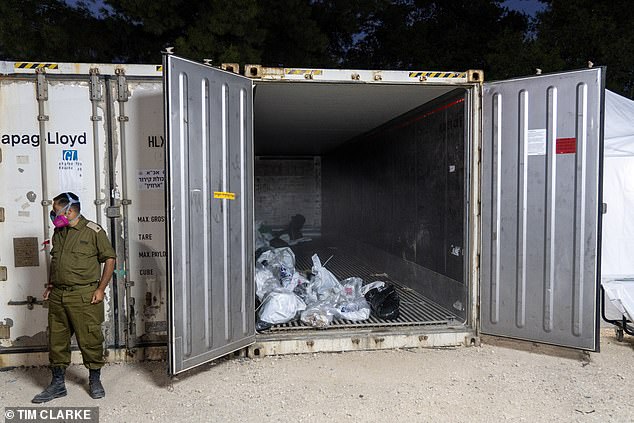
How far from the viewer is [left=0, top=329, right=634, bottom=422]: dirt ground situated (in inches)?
136

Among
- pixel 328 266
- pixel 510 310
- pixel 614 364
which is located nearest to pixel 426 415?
pixel 510 310

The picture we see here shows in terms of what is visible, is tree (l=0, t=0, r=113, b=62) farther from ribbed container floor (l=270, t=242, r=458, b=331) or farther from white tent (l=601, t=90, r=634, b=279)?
white tent (l=601, t=90, r=634, b=279)

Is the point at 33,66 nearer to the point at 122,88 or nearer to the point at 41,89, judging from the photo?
the point at 41,89

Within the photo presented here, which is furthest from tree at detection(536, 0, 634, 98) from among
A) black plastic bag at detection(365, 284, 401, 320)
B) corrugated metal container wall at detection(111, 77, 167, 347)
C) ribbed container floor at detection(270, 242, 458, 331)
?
corrugated metal container wall at detection(111, 77, 167, 347)

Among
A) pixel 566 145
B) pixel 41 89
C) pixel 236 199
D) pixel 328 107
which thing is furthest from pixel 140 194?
pixel 566 145

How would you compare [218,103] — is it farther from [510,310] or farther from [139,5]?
[139,5]

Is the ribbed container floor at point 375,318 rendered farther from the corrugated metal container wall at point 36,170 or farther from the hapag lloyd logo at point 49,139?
the hapag lloyd logo at point 49,139

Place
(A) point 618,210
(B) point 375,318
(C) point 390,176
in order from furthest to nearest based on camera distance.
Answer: (C) point 390,176
(A) point 618,210
(B) point 375,318

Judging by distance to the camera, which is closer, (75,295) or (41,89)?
(75,295)

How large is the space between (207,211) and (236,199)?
347 mm

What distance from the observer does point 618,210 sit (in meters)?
6.05

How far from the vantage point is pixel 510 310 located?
15.1 feet

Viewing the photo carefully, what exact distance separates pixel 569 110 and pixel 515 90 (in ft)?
1.69

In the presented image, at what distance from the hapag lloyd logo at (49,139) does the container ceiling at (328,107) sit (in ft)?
5.54
